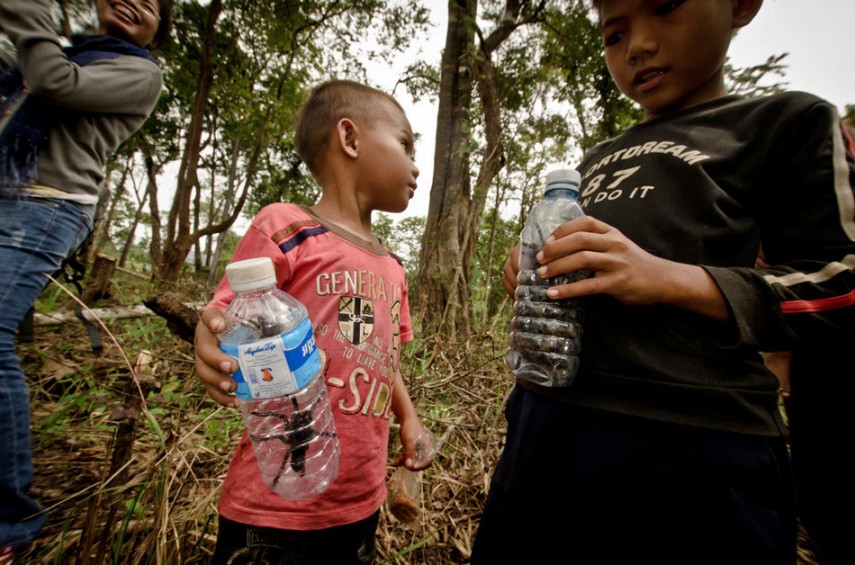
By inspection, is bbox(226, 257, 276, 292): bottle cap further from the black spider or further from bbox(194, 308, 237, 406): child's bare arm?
the black spider

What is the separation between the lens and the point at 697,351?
789mm

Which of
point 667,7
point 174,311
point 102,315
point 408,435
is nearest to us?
point 667,7

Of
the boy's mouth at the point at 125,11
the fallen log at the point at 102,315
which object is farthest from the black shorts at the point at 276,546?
the fallen log at the point at 102,315

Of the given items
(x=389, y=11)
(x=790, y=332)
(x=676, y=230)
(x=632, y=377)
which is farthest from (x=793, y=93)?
(x=389, y=11)

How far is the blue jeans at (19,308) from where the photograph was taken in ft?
4.28

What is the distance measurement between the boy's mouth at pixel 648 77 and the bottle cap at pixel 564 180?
345 millimetres

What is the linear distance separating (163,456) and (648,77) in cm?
187

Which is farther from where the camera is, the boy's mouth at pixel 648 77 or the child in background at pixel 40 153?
the child in background at pixel 40 153

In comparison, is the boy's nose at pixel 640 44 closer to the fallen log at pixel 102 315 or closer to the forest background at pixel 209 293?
the forest background at pixel 209 293

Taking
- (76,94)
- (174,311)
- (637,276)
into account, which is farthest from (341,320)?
(174,311)

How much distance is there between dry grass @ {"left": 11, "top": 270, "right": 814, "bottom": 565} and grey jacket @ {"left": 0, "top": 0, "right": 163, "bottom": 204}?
92 centimetres

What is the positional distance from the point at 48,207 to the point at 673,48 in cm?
234

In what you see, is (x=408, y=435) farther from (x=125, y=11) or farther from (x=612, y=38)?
(x=125, y=11)

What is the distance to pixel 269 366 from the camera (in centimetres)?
83
